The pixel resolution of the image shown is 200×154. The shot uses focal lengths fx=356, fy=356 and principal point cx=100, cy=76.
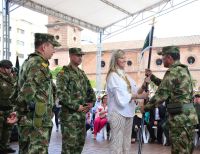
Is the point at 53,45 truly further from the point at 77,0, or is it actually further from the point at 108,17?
the point at 108,17

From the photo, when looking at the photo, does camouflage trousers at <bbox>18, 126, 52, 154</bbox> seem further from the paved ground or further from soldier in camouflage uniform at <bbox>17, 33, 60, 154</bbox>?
the paved ground

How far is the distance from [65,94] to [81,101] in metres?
0.29

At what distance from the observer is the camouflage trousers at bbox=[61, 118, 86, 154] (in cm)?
515

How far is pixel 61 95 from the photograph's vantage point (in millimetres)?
5121

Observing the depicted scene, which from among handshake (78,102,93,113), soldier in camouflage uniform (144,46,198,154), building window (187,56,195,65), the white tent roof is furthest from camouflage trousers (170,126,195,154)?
building window (187,56,195,65)

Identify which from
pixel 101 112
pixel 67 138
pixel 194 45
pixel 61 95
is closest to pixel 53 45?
pixel 61 95

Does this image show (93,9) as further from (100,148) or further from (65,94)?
(65,94)

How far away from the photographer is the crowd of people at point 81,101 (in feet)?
13.5

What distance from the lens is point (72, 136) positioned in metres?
5.15

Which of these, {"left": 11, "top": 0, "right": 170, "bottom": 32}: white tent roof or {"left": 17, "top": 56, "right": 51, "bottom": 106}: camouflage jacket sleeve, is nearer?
{"left": 17, "top": 56, "right": 51, "bottom": 106}: camouflage jacket sleeve

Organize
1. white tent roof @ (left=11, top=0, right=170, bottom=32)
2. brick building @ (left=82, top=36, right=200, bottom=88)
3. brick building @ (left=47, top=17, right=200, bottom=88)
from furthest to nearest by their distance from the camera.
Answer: brick building @ (left=47, top=17, right=200, bottom=88) < brick building @ (left=82, top=36, right=200, bottom=88) < white tent roof @ (left=11, top=0, right=170, bottom=32)

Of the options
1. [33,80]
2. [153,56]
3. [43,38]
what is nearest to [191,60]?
[153,56]

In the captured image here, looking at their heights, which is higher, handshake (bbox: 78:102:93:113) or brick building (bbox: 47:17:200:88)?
brick building (bbox: 47:17:200:88)

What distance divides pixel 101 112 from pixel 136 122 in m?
1.14
